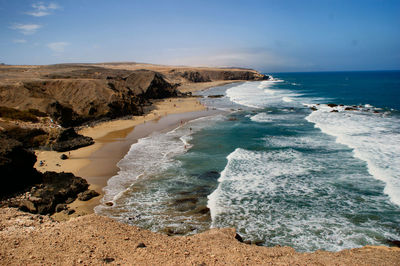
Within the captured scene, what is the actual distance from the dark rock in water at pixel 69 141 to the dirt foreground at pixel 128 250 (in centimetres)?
1350

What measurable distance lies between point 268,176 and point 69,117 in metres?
25.1

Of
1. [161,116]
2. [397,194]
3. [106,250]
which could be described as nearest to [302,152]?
[397,194]

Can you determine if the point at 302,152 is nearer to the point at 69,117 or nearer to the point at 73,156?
the point at 73,156

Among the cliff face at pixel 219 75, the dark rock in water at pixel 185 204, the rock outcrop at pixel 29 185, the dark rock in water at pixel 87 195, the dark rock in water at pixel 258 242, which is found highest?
the cliff face at pixel 219 75

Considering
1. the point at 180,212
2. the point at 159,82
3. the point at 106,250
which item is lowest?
the point at 180,212

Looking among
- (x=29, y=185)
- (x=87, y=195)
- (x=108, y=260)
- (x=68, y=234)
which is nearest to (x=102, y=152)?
(x=29, y=185)

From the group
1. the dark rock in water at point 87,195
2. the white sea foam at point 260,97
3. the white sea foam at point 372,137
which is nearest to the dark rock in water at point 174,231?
the dark rock in water at point 87,195

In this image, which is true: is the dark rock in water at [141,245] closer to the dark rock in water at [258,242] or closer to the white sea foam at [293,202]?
the white sea foam at [293,202]

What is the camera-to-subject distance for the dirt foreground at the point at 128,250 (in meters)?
7.57

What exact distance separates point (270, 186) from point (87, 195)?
10490mm

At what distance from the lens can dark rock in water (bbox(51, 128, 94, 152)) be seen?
22578 mm

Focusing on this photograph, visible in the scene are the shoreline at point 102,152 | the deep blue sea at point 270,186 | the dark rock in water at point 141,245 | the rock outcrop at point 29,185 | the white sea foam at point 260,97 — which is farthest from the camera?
the white sea foam at point 260,97

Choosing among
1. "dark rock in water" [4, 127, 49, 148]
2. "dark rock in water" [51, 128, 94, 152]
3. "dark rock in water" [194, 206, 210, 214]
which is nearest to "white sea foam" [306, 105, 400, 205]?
"dark rock in water" [194, 206, 210, 214]

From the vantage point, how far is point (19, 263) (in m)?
7.05
